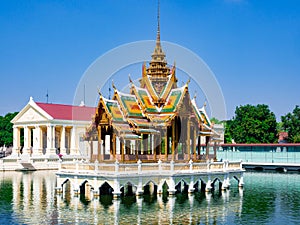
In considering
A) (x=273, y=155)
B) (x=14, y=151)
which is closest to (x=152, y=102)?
(x=273, y=155)

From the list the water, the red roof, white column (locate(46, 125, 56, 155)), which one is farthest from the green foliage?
the water

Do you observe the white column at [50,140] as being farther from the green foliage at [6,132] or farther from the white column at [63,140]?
the green foliage at [6,132]

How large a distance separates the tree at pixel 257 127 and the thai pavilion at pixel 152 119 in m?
46.6

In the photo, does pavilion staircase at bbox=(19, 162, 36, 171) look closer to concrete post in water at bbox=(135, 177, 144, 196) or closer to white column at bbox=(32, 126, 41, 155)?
white column at bbox=(32, 126, 41, 155)

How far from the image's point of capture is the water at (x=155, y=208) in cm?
2389

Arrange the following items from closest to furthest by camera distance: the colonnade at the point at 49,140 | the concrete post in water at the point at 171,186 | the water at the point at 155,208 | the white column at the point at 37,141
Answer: the water at the point at 155,208, the concrete post in water at the point at 171,186, the colonnade at the point at 49,140, the white column at the point at 37,141

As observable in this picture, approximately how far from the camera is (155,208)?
26906 mm

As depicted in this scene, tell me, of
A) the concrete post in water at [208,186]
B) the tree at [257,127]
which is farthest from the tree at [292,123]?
the concrete post in water at [208,186]

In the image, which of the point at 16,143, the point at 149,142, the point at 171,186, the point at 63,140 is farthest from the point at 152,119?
the point at 16,143

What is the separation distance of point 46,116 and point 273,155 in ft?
111

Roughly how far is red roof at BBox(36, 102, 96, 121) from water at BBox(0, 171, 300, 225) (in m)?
42.3

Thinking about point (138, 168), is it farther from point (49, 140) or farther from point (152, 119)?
point (49, 140)

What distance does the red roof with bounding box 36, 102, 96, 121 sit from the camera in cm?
7775

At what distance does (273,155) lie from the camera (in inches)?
2399
